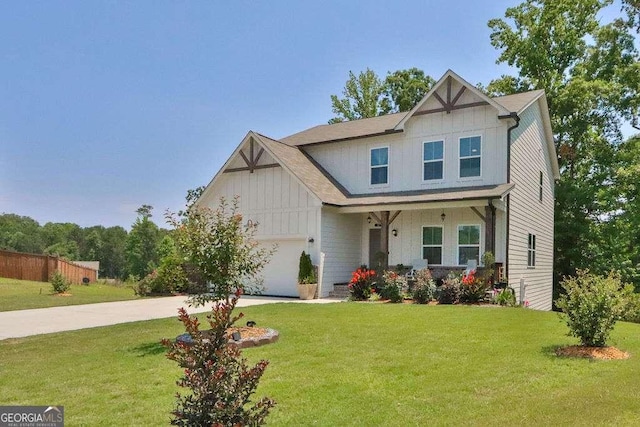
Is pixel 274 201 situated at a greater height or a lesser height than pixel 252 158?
lesser

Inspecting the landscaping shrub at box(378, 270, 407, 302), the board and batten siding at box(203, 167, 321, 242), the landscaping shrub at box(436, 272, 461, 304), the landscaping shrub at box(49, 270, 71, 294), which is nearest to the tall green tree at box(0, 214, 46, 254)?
the landscaping shrub at box(49, 270, 71, 294)

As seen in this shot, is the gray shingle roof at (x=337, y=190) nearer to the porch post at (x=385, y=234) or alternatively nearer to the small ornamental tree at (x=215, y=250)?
the porch post at (x=385, y=234)

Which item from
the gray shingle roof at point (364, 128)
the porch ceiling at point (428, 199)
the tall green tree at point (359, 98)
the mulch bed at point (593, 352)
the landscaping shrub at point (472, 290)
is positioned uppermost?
the tall green tree at point (359, 98)

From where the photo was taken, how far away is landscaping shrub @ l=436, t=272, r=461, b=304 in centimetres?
1389

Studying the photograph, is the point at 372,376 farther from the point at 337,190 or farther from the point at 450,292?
the point at 337,190

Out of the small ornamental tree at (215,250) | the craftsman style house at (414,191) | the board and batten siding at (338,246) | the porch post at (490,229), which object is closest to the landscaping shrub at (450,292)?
the porch post at (490,229)

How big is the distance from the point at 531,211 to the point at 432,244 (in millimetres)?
4726

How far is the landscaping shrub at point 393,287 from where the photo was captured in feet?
48.0

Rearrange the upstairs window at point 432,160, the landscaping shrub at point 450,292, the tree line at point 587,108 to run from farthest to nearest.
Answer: the tree line at point 587,108 < the upstairs window at point 432,160 < the landscaping shrub at point 450,292

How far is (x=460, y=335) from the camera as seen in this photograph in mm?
8516

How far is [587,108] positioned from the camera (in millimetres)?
25750

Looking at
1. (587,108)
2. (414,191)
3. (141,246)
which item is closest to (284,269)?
(414,191)

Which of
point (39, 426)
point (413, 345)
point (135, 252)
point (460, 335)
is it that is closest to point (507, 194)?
point (460, 335)

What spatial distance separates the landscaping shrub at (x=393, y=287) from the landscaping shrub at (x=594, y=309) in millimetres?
7443
